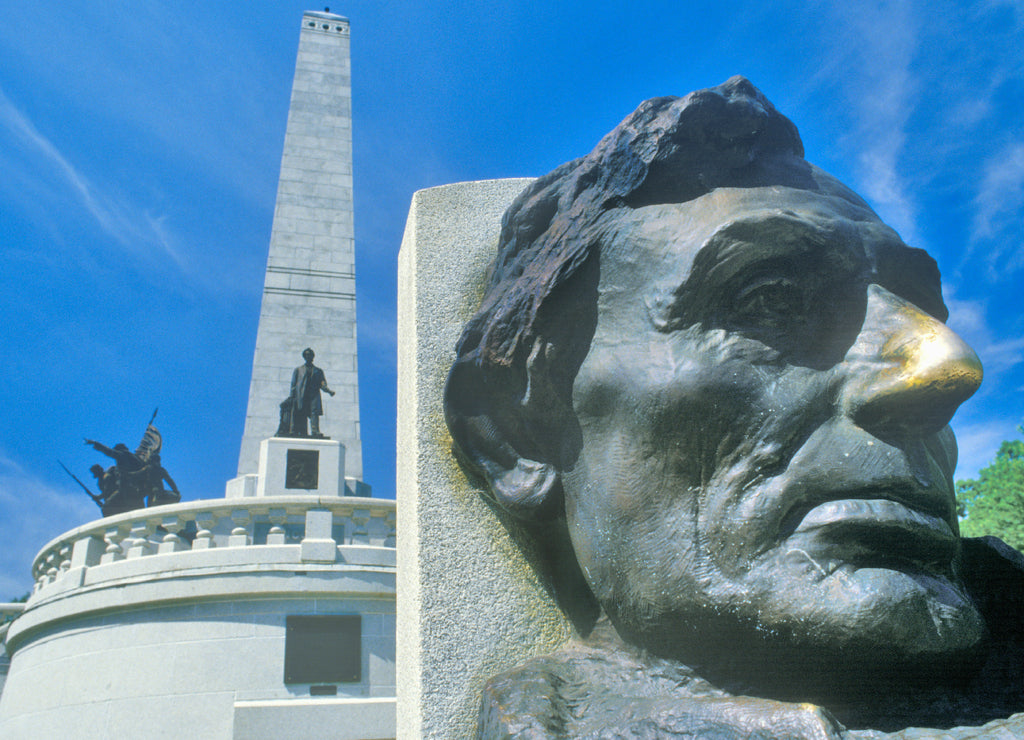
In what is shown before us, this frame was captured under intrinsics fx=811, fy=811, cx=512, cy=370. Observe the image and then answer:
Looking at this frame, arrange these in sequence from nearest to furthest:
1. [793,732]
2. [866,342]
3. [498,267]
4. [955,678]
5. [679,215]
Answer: [793,732] → [955,678] → [866,342] → [679,215] → [498,267]

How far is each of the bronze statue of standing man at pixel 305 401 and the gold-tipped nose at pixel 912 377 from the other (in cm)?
1808

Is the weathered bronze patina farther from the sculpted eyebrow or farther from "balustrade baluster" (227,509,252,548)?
the sculpted eyebrow

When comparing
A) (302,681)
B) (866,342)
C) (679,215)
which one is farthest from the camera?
(302,681)

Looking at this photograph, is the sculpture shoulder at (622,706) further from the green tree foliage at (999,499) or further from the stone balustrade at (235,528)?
Answer: the stone balustrade at (235,528)

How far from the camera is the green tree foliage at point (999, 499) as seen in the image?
464 inches

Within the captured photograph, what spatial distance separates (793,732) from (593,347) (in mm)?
834

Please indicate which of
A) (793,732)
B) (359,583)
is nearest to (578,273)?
(793,732)

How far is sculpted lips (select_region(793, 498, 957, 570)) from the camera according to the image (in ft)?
4.48

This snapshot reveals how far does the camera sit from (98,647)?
11.8 metres

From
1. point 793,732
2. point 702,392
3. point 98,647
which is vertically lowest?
point 793,732

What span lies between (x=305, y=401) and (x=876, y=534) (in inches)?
731

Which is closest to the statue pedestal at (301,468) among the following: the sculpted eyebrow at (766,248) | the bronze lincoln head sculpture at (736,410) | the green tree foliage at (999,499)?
the green tree foliage at (999,499)

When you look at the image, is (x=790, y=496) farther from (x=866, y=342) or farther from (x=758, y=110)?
(x=758, y=110)

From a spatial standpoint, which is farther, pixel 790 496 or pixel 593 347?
pixel 593 347
